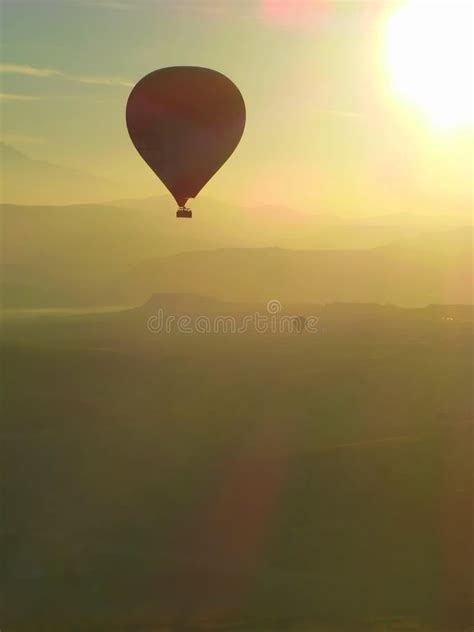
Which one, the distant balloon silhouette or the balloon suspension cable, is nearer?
the distant balloon silhouette

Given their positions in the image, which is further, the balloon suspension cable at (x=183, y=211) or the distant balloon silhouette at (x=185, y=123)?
the balloon suspension cable at (x=183, y=211)

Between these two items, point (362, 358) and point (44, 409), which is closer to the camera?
point (44, 409)

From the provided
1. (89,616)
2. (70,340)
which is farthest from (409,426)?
(70,340)

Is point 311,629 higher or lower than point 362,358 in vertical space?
lower

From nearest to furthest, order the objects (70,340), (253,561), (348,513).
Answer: (253,561) → (348,513) → (70,340)

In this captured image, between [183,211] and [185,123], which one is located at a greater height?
[185,123]

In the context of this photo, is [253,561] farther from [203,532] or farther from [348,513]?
[348,513]

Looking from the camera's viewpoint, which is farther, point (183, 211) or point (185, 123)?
point (183, 211)

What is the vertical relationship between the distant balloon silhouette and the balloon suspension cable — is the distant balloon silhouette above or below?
above
